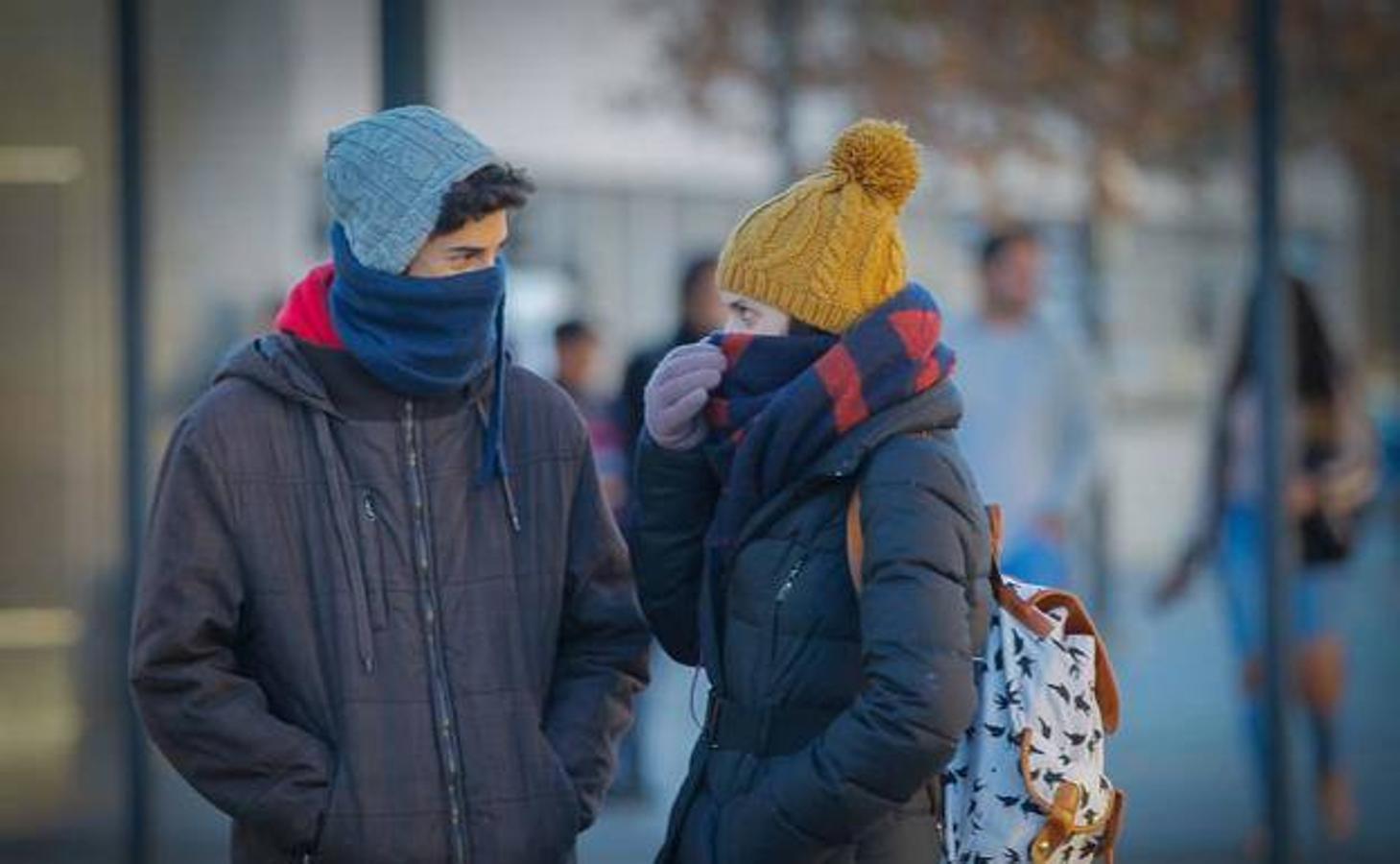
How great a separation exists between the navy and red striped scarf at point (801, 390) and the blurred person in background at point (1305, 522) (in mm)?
4799

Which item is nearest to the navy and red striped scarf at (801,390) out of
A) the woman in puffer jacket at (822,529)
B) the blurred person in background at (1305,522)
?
the woman in puffer jacket at (822,529)

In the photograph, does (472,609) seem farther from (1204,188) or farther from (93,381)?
(1204,188)

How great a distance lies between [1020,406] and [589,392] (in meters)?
2.12

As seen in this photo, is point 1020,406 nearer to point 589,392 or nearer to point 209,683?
point 589,392

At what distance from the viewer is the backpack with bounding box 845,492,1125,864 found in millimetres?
3398

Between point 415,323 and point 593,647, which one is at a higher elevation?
point 415,323

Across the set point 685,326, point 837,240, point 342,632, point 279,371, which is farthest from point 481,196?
point 685,326

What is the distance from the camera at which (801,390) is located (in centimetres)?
338

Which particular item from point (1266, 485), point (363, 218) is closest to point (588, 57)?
point (1266, 485)

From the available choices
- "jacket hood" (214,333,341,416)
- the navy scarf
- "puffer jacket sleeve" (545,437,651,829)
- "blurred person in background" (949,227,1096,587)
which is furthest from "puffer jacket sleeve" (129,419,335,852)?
"blurred person in background" (949,227,1096,587)

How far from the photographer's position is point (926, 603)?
3.21 meters

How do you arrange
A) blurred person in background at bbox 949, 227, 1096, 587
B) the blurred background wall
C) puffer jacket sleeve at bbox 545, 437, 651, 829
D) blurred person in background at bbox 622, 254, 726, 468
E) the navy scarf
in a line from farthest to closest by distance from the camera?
blurred person in background at bbox 622, 254, 726, 468, blurred person in background at bbox 949, 227, 1096, 587, the blurred background wall, puffer jacket sleeve at bbox 545, 437, 651, 829, the navy scarf

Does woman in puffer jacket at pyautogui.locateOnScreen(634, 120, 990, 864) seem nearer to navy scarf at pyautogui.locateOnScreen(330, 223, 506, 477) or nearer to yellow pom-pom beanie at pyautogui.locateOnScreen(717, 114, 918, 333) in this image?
yellow pom-pom beanie at pyautogui.locateOnScreen(717, 114, 918, 333)

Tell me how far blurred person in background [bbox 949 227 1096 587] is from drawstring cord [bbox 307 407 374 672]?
4428mm
